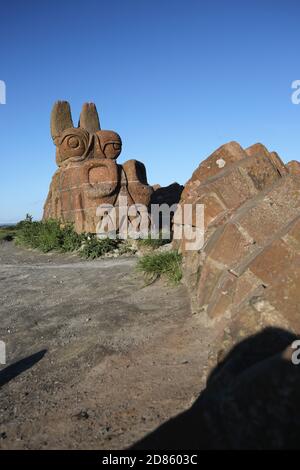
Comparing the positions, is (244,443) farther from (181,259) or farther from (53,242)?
(53,242)

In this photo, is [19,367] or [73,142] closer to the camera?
[19,367]

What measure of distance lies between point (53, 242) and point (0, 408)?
23.7 feet

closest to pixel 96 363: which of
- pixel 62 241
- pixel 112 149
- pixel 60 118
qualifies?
pixel 62 241

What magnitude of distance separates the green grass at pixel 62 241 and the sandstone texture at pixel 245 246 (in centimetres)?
299

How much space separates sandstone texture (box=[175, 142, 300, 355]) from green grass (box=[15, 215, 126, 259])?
299 centimetres

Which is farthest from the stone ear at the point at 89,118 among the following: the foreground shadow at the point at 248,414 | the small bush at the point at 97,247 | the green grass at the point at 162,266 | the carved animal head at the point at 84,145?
the foreground shadow at the point at 248,414

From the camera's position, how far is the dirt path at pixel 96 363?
91.9 inches

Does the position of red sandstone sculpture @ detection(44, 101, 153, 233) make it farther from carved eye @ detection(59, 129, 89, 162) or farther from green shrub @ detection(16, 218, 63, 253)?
green shrub @ detection(16, 218, 63, 253)

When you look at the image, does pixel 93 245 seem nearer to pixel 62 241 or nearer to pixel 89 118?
pixel 62 241

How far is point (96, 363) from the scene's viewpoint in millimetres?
3172

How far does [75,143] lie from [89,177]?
1034 mm

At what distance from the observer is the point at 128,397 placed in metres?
2.58

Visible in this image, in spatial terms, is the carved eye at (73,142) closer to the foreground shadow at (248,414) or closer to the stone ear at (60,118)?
the stone ear at (60,118)
